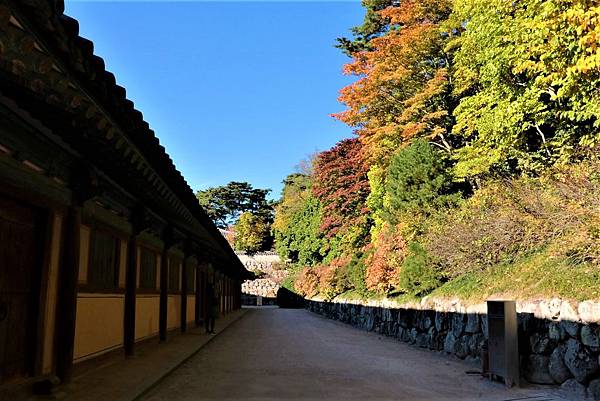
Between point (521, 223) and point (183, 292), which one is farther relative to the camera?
point (183, 292)

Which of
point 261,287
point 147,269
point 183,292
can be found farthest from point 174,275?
point 261,287

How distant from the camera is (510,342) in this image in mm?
7891

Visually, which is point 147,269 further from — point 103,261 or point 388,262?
point 388,262

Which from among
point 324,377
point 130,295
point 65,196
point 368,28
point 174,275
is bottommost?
point 324,377

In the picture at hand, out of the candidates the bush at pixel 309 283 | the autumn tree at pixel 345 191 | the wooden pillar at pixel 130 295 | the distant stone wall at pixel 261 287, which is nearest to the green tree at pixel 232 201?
the distant stone wall at pixel 261 287

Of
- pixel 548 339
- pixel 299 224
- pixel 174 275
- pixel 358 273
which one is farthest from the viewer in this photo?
pixel 299 224

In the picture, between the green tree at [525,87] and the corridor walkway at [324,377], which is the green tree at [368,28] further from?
the corridor walkway at [324,377]

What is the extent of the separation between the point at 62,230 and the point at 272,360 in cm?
548

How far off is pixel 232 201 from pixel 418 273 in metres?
67.9

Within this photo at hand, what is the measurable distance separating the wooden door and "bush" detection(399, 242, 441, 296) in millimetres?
11353

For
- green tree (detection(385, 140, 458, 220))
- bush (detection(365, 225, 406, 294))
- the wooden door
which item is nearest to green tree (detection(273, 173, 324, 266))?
bush (detection(365, 225, 406, 294))

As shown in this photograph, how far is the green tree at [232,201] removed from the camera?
81000 mm

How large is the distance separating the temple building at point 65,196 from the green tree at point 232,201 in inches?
2762

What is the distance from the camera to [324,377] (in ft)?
28.2
